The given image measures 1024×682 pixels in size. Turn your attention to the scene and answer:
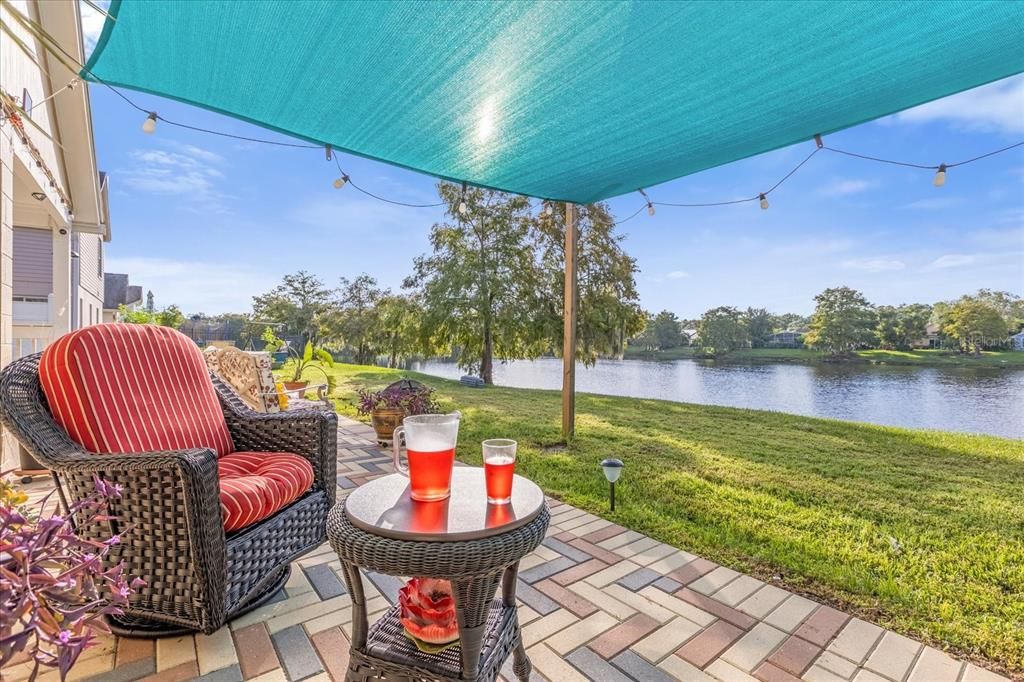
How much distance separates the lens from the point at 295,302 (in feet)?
90.8

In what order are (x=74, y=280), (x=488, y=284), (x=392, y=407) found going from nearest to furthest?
(x=392, y=407) → (x=74, y=280) → (x=488, y=284)

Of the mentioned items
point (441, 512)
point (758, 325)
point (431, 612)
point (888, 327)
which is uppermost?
point (758, 325)

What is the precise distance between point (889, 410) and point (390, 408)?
912 centimetres

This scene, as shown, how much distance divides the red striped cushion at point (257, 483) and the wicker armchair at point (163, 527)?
0.07 meters

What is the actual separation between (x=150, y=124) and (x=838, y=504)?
474 cm

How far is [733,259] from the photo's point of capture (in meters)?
18.0

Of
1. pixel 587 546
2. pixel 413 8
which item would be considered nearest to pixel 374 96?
pixel 413 8

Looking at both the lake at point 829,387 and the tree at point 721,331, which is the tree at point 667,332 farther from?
the tree at point 721,331

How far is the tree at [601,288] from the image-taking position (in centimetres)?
1040

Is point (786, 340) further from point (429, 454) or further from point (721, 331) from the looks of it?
point (429, 454)

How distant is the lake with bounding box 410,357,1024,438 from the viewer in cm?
796

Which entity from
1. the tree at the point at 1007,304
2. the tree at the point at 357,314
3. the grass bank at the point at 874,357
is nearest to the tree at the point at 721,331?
the grass bank at the point at 874,357

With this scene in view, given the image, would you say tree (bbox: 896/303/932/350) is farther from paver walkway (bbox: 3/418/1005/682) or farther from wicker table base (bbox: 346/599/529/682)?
wicker table base (bbox: 346/599/529/682)

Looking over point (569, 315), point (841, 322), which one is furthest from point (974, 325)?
point (569, 315)
